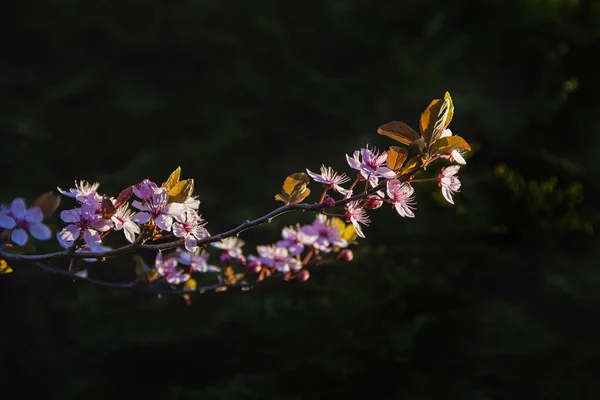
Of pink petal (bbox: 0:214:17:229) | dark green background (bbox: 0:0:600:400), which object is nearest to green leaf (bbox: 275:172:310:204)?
pink petal (bbox: 0:214:17:229)

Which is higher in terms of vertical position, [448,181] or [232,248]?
[232,248]

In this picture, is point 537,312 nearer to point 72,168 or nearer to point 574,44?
point 574,44

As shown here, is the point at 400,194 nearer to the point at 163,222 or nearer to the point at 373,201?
the point at 373,201

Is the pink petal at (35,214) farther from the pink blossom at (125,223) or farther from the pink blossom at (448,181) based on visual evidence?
the pink blossom at (448,181)

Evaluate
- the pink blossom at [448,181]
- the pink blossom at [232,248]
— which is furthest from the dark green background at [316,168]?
the pink blossom at [448,181]

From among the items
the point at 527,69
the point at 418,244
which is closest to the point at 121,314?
the point at 418,244

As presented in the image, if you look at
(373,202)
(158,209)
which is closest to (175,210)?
(158,209)
